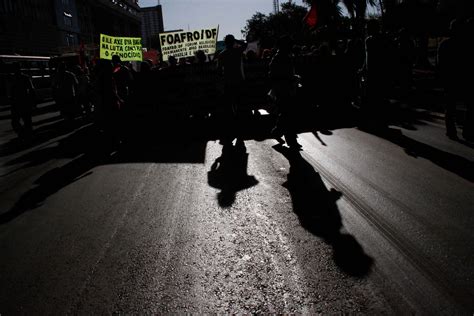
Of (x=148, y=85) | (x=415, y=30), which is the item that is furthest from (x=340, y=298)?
(x=415, y=30)

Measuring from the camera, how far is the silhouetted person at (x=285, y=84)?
802 centimetres

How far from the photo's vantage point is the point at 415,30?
30969 millimetres

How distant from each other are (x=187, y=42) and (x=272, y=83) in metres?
7.76

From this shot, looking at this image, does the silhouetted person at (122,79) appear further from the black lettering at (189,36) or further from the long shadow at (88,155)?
the black lettering at (189,36)

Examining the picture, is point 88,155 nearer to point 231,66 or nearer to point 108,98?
point 108,98

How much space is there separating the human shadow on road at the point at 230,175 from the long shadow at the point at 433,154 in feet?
9.07

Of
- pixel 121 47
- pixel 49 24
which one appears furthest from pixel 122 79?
pixel 49 24

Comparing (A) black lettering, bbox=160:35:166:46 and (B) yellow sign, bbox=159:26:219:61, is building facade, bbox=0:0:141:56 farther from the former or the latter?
(B) yellow sign, bbox=159:26:219:61

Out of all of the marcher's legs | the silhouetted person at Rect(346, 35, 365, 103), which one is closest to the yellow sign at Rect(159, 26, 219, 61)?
the silhouetted person at Rect(346, 35, 365, 103)

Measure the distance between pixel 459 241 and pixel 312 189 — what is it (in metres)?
2.05

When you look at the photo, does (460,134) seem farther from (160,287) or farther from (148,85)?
(148,85)

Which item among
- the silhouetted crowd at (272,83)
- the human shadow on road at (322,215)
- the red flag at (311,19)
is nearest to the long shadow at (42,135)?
the silhouetted crowd at (272,83)

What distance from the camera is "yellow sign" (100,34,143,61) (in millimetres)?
13438

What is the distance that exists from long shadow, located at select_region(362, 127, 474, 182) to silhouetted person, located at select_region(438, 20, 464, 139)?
86 cm
